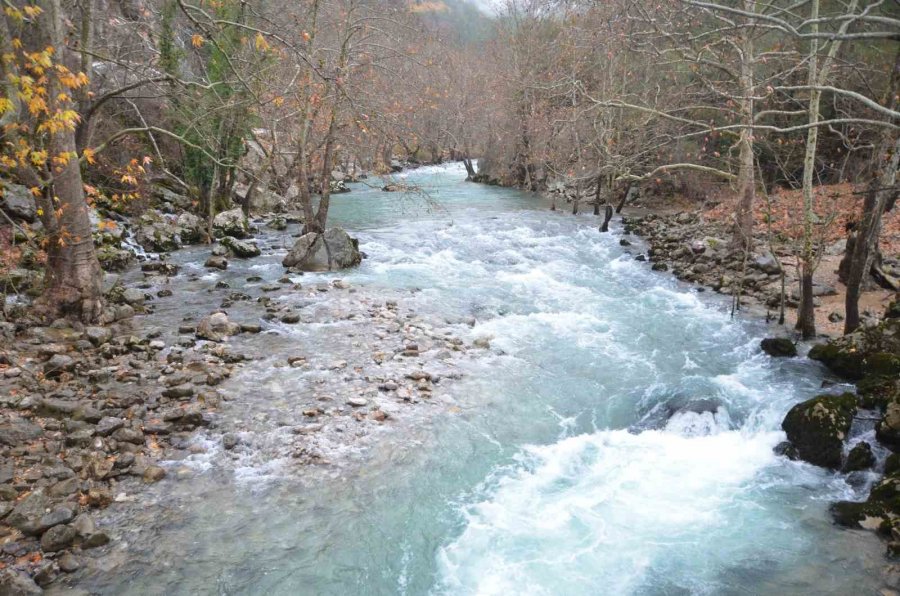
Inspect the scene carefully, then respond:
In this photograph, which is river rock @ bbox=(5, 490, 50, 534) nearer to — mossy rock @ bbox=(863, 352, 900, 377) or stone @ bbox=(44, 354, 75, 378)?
stone @ bbox=(44, 354, 75, 378)

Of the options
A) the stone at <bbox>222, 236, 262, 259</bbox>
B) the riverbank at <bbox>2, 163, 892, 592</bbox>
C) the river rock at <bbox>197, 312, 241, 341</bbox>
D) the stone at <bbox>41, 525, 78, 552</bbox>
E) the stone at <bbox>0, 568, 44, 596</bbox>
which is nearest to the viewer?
the stone at <bbox>0, 568, 44, 596</bbox>

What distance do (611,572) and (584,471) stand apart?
171 cm

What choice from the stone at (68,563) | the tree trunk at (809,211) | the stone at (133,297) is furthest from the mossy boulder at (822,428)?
the stone at (133,297)

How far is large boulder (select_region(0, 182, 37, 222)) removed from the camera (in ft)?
39.1

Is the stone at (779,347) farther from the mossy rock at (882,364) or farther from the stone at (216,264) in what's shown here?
the stone at (216,264)

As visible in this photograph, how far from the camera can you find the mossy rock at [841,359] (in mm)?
9086

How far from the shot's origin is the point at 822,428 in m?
7.23

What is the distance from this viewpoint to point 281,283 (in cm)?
1351

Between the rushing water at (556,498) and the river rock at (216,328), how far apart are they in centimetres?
63

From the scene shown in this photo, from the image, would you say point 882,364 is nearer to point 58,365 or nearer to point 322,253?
point 58,365

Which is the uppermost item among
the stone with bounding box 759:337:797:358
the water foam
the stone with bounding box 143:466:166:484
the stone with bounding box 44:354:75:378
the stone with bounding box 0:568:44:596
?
the stone with bounding box 44:354:75:378

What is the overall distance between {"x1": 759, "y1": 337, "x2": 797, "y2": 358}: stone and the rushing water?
236 mm

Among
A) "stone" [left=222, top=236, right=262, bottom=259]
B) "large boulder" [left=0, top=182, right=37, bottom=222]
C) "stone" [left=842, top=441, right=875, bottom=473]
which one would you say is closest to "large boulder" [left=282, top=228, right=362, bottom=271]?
"stone" [left=222, top=236, right=262, bottom=259]

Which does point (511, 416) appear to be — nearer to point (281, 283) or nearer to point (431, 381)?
point (431, 381)
